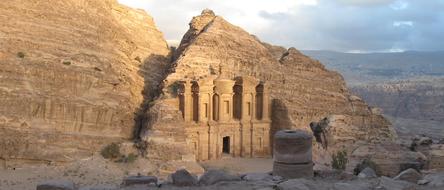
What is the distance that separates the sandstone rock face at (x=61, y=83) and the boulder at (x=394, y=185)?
75.8 feet

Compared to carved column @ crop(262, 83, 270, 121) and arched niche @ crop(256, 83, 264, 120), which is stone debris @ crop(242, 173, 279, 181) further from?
arched niche @ crop(256, 83, 264, 120)

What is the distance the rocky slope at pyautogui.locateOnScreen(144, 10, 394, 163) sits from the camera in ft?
139

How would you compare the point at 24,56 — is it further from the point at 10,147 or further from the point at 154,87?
the point at 154,87

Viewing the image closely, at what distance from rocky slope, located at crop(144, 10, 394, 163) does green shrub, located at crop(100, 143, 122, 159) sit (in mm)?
6328

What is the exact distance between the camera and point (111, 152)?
116ft

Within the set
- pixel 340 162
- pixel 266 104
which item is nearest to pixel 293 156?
pixel 340 162

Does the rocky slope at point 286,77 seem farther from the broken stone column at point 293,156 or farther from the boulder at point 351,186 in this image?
the boulder at point 351,186

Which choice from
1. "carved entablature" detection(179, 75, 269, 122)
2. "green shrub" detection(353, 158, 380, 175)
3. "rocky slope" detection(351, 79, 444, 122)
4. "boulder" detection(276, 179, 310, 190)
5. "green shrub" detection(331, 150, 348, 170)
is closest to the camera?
"boulder" detection(276, 179, 310, 190)

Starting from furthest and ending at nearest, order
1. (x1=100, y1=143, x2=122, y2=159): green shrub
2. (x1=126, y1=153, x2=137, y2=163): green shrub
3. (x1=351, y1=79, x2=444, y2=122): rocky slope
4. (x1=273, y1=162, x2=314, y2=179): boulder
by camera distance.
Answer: (x1=351, y1=79, x2=444, y2=122): rocky slope < (x1=100, y1=143, x2=122, y2=159): green shrub < (x1=126, y1=153, x2=137, y2=163): green shrub < (x1=273, y1=162, x2=314, y2=179): boulder

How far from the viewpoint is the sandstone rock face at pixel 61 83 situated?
1369 inches

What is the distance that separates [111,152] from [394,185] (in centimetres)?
2271

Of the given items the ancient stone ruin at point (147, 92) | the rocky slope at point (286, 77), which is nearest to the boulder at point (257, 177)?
the ancient stone ruin at point (147, 92)

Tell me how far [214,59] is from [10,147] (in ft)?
54.3

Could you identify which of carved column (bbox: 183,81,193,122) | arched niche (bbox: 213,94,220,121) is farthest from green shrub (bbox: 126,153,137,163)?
arched niche (bbox: 213,94,220,121)
